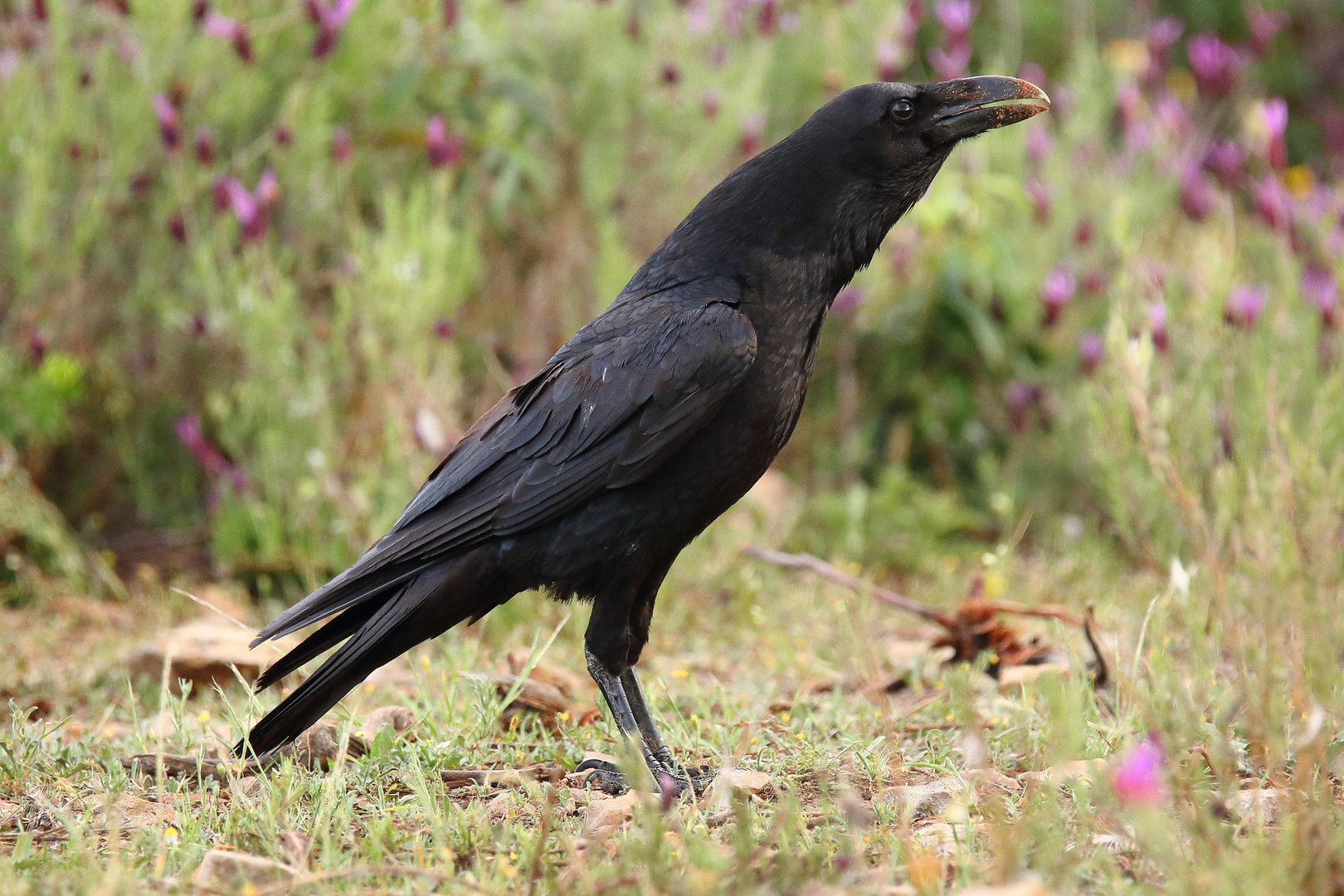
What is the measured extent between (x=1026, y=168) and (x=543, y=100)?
2.33 meters

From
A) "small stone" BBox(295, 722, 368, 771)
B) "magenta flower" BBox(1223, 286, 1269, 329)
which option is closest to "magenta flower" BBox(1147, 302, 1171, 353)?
"magenta flower" BBox(1223, 286, 1269, 329)

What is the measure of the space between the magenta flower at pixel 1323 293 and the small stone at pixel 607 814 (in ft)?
9.69

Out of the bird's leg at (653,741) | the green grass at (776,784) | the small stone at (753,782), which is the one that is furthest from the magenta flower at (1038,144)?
the small stone at (753,782)

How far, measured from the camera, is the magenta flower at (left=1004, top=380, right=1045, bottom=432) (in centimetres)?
527

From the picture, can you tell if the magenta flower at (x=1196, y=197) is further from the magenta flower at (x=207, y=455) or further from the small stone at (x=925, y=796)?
the magenta flower at (x=207, y=455)

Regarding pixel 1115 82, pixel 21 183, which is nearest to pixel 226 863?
pixel 21 183

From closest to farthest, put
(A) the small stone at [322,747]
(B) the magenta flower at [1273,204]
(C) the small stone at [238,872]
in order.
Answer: (C) the small stone at [238,872], (A) the small stone at [322,747], (B) the magenta flower at [1273,204]

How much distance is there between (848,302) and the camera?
18.3ft

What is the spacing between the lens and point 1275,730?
6.44 ft

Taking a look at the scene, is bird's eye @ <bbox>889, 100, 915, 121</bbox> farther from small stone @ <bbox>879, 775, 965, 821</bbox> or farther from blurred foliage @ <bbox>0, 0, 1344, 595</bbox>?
small stone @ <bbox>879, 775, 965, 821</bbox>

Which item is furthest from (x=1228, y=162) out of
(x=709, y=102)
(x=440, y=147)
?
(x=440, y=147)

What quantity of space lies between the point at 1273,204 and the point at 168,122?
3877mm

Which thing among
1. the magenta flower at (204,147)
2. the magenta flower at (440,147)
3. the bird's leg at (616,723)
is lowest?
the bird's leg at (616,723)

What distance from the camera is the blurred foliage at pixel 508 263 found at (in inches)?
182
